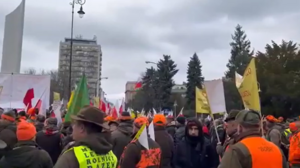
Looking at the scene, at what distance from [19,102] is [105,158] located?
37.6 feet

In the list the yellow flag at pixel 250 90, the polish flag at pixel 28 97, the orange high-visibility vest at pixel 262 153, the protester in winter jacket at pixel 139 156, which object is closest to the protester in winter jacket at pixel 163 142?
the protester in winter jacket at pixel 139 156

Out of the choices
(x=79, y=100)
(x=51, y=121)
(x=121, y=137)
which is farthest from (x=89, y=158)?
(x=51, y=121)

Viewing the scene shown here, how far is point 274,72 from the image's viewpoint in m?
49.1

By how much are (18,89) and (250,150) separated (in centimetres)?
1189

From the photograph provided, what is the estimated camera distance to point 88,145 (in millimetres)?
3580

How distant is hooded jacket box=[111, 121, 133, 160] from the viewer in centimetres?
729

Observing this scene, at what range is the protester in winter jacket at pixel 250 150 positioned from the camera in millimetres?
3969

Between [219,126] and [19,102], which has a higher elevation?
[19,102]

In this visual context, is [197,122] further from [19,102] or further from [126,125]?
[19,102]

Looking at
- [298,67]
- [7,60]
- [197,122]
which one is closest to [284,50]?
[298,67]

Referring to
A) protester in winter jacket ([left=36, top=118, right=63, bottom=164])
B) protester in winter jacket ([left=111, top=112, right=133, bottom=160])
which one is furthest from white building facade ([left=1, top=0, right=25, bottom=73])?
protester in winter jacket ([left=111, top=112, right=133, bottom=160])

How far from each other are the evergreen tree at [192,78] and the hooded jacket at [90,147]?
63212mm

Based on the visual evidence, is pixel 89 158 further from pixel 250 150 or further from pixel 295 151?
pixel 295 151

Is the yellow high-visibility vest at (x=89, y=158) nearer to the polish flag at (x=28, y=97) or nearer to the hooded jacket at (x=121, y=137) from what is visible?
the hooded jacket at (x=121, y=137)
